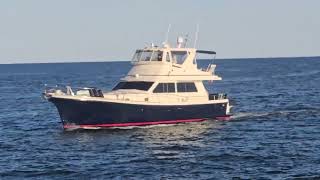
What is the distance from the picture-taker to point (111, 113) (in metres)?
38.2

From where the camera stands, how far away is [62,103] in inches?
1495

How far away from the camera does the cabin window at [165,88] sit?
132 feet

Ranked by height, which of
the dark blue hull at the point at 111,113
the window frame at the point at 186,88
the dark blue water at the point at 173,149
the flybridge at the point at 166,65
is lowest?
the dark blue water at the point at 173,149

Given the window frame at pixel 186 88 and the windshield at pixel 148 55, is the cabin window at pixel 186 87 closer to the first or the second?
the window frame at pixel 186 88

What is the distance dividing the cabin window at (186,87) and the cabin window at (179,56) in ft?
5.42

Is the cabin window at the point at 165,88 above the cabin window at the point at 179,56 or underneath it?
underneath

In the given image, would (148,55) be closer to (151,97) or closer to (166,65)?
(166,65)

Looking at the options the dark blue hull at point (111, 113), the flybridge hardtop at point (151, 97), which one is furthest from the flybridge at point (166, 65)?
the dark blue hull at point (111, 113)

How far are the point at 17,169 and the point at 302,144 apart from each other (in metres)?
14.2

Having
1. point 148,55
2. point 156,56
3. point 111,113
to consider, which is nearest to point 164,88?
point 156,56

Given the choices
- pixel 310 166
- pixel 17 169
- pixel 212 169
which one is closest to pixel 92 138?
pixel 17 169

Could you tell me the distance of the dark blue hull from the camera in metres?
37.8

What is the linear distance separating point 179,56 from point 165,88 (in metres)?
3.29

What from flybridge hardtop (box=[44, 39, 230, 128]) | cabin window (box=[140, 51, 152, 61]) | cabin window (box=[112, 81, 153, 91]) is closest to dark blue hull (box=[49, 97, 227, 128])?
flybridge hardtop (box=[44, 39, 230, 128])
